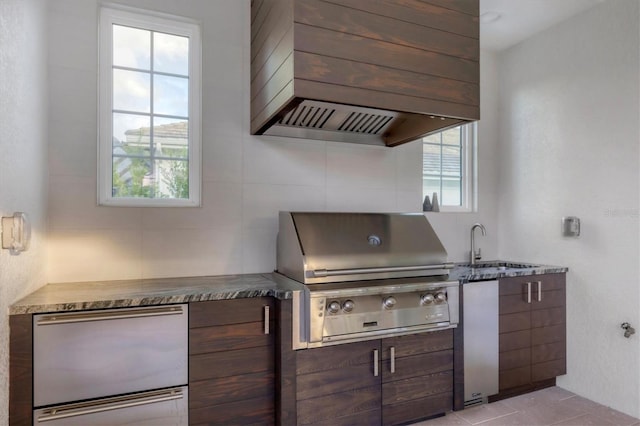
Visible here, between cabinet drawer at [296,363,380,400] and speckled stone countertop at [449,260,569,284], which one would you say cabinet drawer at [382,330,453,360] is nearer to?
cabinet drawer at [296,363,380,400]

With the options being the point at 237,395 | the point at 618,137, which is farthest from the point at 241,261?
the point at 618,137

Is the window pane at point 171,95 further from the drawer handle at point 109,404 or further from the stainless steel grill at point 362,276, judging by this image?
the drawer handle at point 109,404

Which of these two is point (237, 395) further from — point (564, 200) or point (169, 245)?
point (564, 200)

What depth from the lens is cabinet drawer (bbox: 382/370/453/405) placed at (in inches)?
81.7

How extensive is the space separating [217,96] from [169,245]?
102 centimetres

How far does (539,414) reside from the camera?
2.38 m

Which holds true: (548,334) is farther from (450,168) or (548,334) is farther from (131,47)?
(131,47)

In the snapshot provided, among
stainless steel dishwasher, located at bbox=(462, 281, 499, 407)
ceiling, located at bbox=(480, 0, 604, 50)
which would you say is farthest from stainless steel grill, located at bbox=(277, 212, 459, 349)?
ceiling, located at bbox=(480, 0, 604, 50)

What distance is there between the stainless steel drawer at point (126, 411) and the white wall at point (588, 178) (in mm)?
2753

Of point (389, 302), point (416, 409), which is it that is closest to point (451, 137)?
point (389, 302)

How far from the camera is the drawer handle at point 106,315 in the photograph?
61.1 inches

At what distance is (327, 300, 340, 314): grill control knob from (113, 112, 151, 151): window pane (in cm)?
150

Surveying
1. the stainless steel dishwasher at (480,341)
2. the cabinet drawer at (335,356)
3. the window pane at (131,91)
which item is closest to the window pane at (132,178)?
the window pane at (131,91)

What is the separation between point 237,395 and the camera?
185cm
